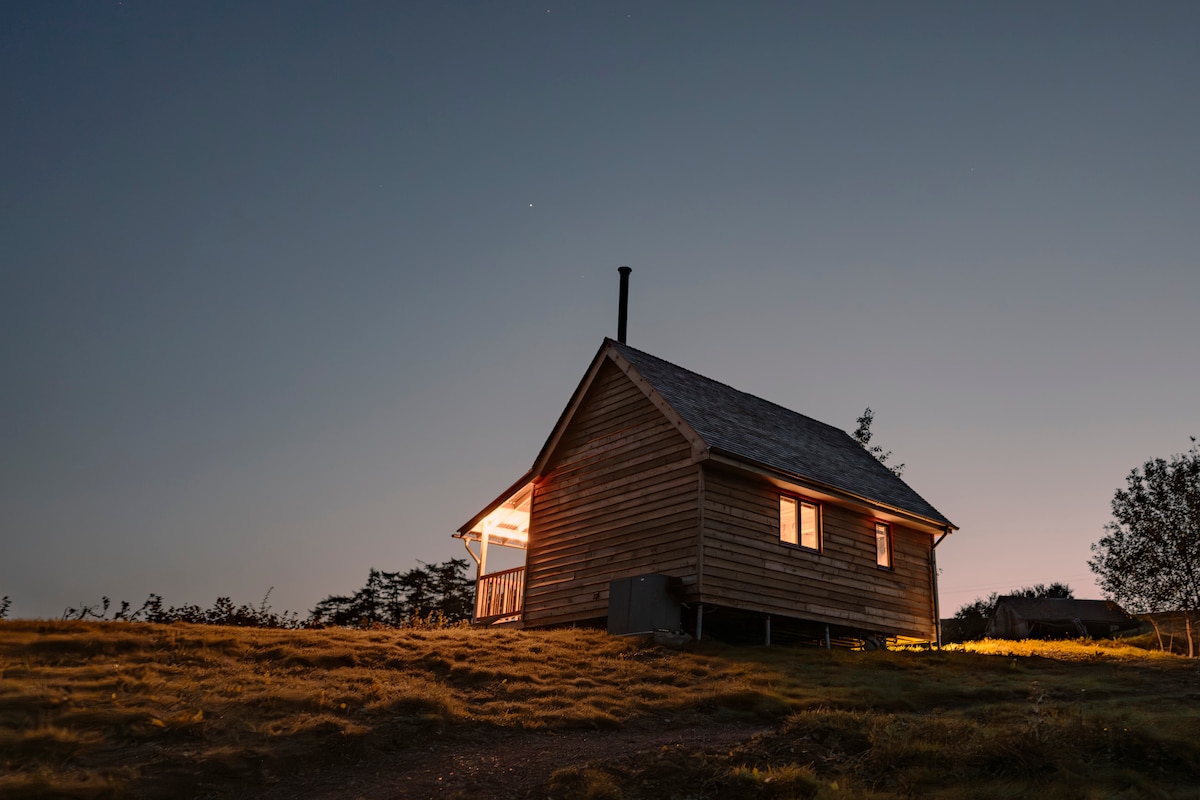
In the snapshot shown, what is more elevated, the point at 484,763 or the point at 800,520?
the point at 800,520

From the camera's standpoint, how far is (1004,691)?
16.7 m

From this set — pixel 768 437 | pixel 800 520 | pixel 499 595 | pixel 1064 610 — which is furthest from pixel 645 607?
pixel 1064 610

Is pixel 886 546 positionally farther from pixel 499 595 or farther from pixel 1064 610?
pixel 1064 610

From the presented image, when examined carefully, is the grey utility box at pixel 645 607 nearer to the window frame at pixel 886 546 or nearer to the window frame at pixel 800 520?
the window frame at pixel 800 520

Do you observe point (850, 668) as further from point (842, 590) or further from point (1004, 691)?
point (842, 590)

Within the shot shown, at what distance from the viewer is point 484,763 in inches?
435

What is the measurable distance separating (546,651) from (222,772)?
921cm

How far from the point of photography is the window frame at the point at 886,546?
27.0m

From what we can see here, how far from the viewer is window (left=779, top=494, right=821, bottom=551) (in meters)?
24.4

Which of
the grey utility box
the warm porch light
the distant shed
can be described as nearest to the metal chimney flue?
the warm porch light

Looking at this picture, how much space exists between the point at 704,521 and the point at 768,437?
5486 mm

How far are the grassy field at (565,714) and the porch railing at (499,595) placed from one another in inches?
286

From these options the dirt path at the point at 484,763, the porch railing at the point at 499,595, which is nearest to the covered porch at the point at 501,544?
the porch railing at the point at 499,595

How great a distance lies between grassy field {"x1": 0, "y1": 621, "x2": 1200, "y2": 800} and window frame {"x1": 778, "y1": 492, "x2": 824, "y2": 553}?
15.0ft
